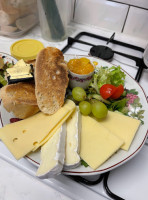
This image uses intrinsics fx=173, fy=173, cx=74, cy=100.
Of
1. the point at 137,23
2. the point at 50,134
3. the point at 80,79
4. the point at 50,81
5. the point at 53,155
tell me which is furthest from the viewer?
the point at 137,23

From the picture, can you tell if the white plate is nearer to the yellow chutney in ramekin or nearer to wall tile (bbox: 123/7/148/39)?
the yellow chutney in ramekin

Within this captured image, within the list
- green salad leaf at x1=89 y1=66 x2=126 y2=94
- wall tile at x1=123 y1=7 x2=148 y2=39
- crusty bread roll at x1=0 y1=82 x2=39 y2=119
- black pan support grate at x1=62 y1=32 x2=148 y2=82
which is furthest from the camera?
wall tile at x1=123 y1=7 x2=148 y2=39

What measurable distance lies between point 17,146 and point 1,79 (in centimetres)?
54

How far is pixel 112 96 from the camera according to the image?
94cm

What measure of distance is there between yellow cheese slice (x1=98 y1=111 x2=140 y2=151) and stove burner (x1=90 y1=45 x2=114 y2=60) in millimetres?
572

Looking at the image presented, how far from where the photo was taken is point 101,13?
1.51 metres

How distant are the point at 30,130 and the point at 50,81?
261 millimetres

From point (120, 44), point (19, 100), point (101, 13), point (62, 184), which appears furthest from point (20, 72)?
point (101, 13)

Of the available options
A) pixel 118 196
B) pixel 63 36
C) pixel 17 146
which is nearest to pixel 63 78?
pixel 17 146

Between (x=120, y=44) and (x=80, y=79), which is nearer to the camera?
(x=80, y=79)

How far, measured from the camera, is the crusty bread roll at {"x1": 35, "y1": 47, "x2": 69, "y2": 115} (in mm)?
819

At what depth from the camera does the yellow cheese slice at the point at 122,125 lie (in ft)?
2.46

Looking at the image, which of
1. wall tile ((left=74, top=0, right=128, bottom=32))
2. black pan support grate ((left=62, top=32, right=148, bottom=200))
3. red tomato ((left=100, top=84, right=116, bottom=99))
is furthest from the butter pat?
wall tile ((left=74, top=0, right=128, bottom=32))

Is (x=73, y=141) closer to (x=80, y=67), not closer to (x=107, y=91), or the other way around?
(x=107, y=91)
